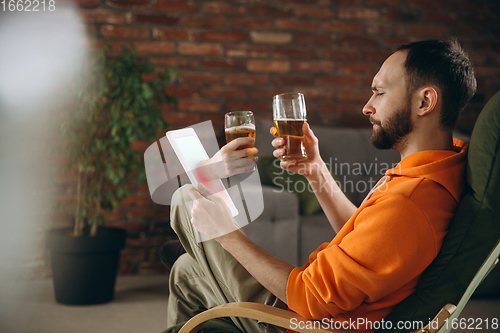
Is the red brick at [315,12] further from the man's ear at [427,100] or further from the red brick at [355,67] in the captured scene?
the man's ear at [427,100]

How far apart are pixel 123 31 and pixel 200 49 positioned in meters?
0.51

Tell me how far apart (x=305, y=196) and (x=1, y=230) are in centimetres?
186

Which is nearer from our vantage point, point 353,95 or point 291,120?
point 291,120

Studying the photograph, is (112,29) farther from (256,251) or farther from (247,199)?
(256,251)

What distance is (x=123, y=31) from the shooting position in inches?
109

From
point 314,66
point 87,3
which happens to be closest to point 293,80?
point 314,66

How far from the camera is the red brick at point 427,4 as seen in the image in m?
3.07

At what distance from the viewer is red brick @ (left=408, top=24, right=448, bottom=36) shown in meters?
3.09

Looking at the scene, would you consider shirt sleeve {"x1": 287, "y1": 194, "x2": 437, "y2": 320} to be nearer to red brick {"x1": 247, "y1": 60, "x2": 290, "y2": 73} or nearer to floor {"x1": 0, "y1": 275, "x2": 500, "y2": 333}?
floor {"x1": 0, "y1": 275, "x2": 500, "y2": 333}

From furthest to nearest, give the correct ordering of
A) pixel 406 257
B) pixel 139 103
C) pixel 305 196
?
pixel 305 196 < pixel 139 103 < pixel 406 257

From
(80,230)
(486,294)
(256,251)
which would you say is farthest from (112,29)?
(486,294)

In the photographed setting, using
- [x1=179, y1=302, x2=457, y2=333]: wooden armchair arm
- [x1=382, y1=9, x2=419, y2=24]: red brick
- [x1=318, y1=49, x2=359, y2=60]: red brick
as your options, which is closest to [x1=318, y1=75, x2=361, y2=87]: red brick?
[x1=318, y1=49, x2=359, y2=60]: red brick

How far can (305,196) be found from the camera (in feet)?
7.85

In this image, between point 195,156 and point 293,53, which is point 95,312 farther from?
point 293,53
